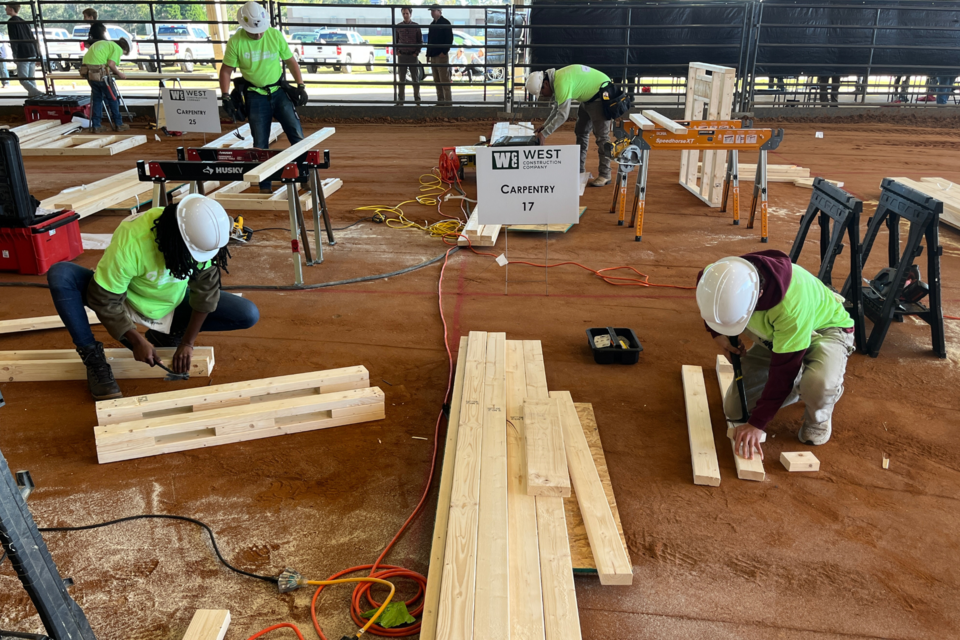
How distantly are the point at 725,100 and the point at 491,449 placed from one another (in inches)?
222

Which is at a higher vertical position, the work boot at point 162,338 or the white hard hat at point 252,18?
the white hard hat at point 252,18

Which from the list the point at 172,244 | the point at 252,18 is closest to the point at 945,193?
the point at 252,18

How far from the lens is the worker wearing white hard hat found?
303 inches

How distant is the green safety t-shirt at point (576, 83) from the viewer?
8164 millimetres

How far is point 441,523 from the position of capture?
2.96 m

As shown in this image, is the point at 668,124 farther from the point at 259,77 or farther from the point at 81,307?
the point at 81,307

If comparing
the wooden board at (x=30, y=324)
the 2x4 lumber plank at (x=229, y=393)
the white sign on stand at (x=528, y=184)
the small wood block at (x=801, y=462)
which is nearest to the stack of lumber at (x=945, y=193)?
the white sign on stand at (x=528, y=184)

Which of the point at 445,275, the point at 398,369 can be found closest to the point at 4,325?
the point at 398,369

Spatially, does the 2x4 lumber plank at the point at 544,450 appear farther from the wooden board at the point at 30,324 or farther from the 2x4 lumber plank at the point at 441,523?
the wooden board at the point at 30,324

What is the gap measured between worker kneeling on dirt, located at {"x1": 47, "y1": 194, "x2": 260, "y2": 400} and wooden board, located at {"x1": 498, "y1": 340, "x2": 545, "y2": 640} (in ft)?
5.96

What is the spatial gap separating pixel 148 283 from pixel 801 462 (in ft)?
11.8

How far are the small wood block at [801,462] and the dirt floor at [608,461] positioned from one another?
6cm

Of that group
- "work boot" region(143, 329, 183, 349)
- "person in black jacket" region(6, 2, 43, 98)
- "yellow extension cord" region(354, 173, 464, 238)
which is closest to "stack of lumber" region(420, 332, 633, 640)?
"work boot" region(143, 329, 183, 349)

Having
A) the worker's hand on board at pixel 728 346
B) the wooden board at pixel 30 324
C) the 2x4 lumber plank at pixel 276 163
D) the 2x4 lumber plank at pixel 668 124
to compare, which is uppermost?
the 2x4 lumber plank at pixel 668 124
